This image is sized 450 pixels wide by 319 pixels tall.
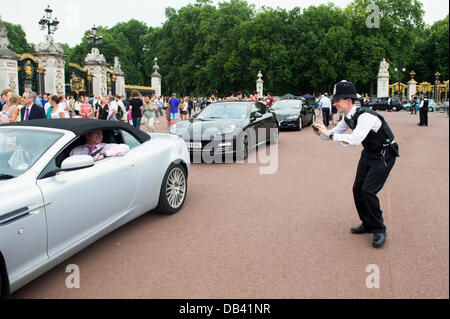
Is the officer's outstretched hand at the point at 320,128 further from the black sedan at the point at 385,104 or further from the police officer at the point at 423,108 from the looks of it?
the black sedan at the point at 385,104

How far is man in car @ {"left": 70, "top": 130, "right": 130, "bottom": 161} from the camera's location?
4.52 m

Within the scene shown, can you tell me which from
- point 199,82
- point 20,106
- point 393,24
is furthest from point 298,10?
point 20,106

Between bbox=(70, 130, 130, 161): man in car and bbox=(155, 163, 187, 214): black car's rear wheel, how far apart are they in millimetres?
850

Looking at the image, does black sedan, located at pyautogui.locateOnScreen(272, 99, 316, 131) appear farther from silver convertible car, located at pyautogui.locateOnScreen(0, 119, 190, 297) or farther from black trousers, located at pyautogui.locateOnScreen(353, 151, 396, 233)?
black trousers, located at pyautogui.locateOnScreen(353, 151, 396, 233)

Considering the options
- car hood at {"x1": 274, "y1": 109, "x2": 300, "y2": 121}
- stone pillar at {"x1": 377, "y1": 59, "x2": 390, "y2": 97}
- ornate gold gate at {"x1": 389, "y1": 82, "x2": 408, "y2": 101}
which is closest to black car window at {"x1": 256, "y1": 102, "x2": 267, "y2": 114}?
car hood at {"x1": 274, "y1": 109, "x2": 300, "y2": 121}

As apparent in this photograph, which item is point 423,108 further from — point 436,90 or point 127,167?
point 436,90

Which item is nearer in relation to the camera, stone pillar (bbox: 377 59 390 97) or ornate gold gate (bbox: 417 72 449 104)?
ornate gold gate (bbox: 417 72 449 104)

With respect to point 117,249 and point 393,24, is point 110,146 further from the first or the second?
point 393,24

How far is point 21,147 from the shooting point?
3.86 m

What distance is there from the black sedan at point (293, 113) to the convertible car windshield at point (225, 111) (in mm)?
6555

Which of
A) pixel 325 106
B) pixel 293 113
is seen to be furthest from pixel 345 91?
pixel 325 106

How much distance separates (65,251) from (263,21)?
171 feet

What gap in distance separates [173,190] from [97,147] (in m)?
1.34

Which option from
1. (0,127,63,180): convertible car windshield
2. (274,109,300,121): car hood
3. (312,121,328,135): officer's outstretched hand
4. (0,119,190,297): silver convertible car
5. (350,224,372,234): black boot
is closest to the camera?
(0,119,190,297): silver convertible car
